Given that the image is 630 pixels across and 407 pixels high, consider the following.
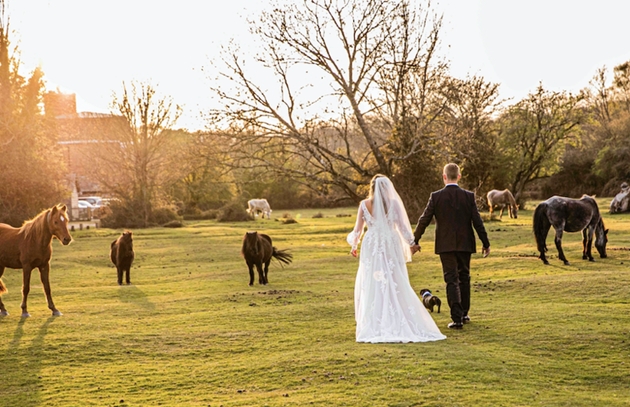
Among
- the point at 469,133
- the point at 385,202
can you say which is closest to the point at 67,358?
the point at 385,202

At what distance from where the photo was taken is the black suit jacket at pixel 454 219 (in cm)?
1111

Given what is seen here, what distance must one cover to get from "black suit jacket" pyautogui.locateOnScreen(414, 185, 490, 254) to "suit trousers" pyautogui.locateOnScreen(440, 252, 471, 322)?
152 mm

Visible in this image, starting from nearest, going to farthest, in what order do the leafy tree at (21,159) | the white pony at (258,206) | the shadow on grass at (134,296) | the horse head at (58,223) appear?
the horse head at (58,223), the shadow on grass at (134,296), the leafy tree at (21,159), the white pony at (258,206)

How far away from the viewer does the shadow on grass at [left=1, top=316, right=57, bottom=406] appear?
341 inches

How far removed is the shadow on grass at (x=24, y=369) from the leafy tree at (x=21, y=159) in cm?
3069

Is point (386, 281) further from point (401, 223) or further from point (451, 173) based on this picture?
point (451, 173)

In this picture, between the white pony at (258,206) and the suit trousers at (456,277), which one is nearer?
the suit trousers at (456,277)

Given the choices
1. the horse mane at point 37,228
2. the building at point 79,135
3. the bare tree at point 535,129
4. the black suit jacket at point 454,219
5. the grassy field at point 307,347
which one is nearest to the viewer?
the grassy field at point 307,347

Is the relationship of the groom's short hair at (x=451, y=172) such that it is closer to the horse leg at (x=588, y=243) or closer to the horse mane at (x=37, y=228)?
the horse mane at (x=37, y=228)

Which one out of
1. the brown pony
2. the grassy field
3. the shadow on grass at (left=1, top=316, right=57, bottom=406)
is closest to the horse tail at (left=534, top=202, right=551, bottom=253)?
the grassy field

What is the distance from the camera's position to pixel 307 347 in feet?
35.1

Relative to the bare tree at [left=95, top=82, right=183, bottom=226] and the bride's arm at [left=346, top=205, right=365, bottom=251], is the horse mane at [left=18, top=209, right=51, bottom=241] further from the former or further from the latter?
the bare tree at [left=95, top=82, right=183, bottom=226]

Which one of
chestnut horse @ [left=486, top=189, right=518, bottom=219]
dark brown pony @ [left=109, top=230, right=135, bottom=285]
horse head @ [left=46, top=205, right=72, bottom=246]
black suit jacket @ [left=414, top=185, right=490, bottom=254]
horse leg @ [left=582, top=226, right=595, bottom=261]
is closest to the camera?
black suit jacket @ [left=414, top=185, right=490, bottom=254]

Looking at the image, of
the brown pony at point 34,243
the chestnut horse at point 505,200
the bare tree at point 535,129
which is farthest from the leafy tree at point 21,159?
the bare tree at point 535,129
